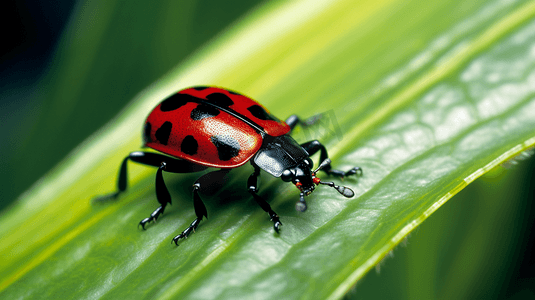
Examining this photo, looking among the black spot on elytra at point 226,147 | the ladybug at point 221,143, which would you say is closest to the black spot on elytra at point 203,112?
the ladybug at point 221,143

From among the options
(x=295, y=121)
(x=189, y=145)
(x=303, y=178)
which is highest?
(x=189, y=145)

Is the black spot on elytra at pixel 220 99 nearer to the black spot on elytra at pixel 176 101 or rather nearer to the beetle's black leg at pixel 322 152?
the black spot on elytra at pixel 176 101

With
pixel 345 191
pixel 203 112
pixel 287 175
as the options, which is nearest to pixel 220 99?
pixel 203 112

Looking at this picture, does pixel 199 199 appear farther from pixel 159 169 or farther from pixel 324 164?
pixel 324 164

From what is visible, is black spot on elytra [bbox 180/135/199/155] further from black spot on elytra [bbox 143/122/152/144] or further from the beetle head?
the beetle head

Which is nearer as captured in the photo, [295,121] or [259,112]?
[259,112]

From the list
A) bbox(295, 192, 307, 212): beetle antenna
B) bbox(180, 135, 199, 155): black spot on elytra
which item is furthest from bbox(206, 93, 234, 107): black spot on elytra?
bbox(295, 192, 307, 212): beetle antenna

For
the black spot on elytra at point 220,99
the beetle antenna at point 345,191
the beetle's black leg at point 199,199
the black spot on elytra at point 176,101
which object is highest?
the black spot on elytra at point 176,101
